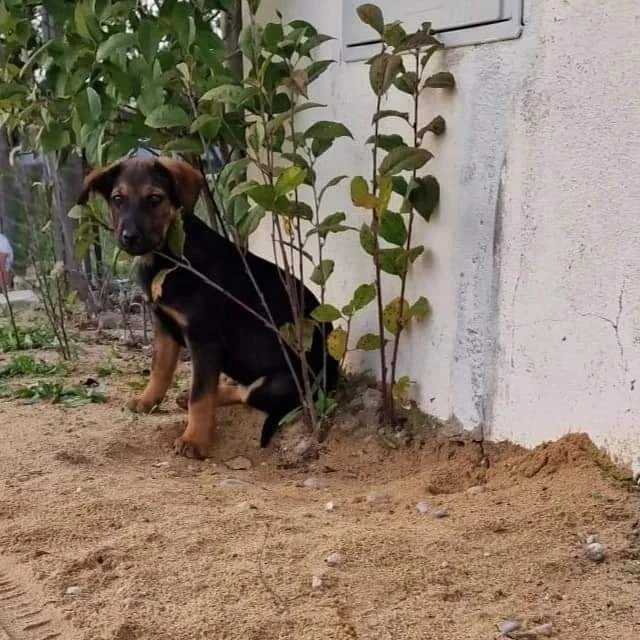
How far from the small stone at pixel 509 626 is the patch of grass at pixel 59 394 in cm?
317

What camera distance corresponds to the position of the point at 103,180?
4488 millimetres

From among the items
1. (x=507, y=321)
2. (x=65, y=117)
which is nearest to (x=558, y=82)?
(x=507, y=321)

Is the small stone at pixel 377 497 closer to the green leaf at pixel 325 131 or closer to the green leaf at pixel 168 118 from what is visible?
the green leaf at pixel 325 131

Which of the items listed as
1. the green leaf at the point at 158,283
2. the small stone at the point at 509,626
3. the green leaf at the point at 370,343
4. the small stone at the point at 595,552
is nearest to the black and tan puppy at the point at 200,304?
the green leaf at the point at 158,283

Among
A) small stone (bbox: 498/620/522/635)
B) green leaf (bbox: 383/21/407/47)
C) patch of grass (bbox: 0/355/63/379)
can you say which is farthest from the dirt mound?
patch of grass (bbox: 0/355/63/379)

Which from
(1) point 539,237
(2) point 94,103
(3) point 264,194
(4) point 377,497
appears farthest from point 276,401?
(2) point 94,103

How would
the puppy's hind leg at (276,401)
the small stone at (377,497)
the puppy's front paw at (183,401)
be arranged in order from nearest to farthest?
1. the small stone at (377,497)
2. the puppy's hind leg at (276,401)
3. the puppy's front paw at (183,401)

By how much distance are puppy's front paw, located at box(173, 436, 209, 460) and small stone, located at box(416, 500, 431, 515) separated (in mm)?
1307

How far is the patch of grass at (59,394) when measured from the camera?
5125mm

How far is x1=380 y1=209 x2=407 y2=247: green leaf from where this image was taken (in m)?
4.04

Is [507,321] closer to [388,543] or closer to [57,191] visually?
[388,543]

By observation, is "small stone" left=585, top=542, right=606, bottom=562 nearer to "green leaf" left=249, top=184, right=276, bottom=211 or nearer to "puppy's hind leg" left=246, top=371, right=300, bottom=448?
"green leaf" left=249, top=184, right=276, bottom=211

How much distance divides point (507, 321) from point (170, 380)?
6.61 ft

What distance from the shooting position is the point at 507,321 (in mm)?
3762
